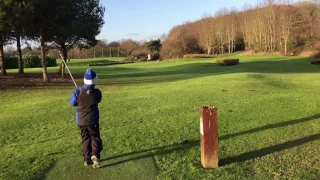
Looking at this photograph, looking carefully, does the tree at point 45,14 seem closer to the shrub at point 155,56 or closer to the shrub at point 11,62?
the shrub at point 11,62

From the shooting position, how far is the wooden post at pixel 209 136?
4.99 m

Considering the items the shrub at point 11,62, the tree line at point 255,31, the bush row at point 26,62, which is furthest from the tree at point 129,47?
the shrub at point 11,62

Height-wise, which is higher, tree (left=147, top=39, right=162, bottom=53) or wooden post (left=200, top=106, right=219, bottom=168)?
tree (left=147, top=39, right=162, bottom=53)

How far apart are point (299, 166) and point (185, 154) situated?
1.79 meters

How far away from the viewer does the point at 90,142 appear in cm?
552

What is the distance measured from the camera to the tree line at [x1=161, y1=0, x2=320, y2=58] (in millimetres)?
53594

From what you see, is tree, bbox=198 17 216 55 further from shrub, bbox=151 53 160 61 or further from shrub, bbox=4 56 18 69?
shrub, bbox=4 56 18 69

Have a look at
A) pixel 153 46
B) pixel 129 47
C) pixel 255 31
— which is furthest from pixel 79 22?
pixel 129 47

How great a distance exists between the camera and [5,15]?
17.5 meters

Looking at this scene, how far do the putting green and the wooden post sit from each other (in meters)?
0.79

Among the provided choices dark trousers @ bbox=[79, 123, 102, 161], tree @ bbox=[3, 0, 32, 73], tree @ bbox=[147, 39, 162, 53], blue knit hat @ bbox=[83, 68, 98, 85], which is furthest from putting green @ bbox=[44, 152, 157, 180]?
tree @ bbox=[147, 39, 162, 53]

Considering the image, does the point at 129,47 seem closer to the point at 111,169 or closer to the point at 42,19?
the point at 42,19

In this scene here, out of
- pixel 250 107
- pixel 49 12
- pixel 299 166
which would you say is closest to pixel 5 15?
pixel 49 12

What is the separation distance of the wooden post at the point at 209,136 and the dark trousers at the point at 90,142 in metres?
1.64
